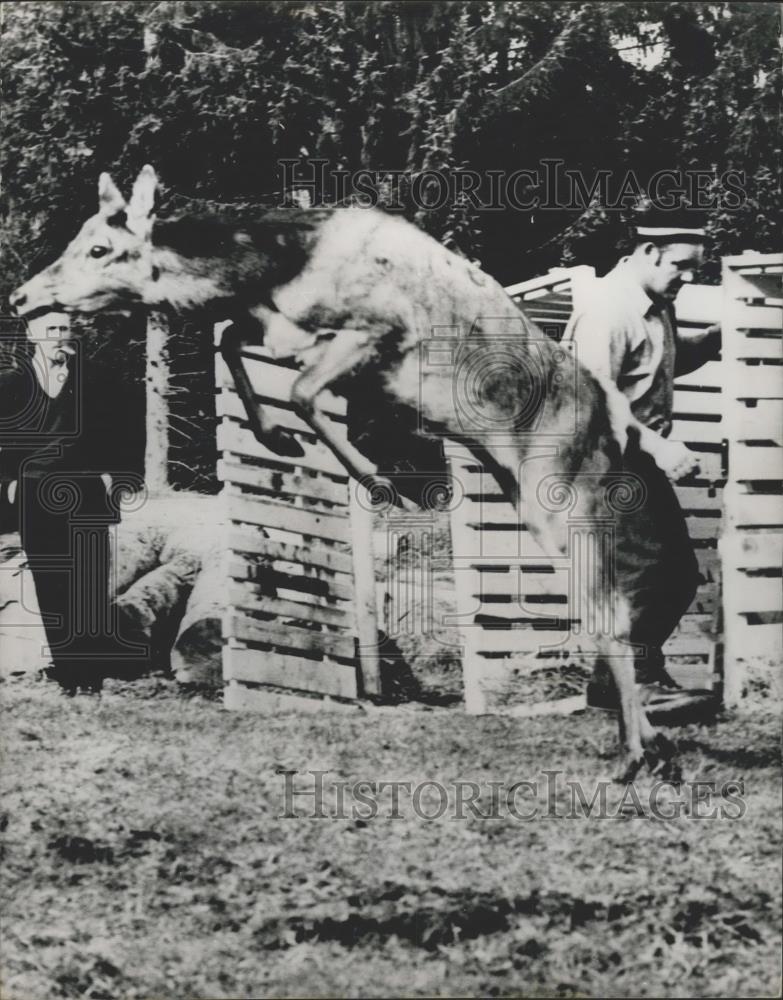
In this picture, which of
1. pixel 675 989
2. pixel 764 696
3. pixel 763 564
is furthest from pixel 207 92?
pixel 675 989

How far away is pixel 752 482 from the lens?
548 centimetres

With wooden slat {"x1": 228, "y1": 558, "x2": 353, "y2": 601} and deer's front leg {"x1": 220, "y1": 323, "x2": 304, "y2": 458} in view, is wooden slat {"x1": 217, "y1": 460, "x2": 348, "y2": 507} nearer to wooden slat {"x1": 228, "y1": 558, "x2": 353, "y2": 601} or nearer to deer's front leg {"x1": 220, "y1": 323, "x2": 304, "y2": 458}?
deer's front leg {"x1": 220, "y1": 323, "x2": 304, "y2": 458}

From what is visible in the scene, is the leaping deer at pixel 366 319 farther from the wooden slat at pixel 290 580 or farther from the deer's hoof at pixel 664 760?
the wooden slat at pixel 290 580

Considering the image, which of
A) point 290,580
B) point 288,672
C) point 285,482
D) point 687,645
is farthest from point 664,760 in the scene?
point 285,482

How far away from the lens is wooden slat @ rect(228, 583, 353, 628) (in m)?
5.39

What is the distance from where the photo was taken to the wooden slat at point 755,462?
5.48 meters

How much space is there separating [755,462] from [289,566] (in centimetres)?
247

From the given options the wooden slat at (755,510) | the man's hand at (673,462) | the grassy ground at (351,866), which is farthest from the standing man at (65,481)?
the wooden slat at (755,510)

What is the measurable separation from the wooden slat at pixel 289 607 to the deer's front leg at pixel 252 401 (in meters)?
0.73

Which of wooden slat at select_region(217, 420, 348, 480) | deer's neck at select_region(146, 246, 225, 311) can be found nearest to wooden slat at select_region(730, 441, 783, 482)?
wooden slat at select_region(217, 420, 348, 480)

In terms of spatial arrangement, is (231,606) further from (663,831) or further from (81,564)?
(663,831)

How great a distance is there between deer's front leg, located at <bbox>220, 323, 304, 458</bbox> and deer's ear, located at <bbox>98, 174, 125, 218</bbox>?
32.5 inches

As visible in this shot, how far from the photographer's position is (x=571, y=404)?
17.8ft

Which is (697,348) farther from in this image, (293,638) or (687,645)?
(293,638)
